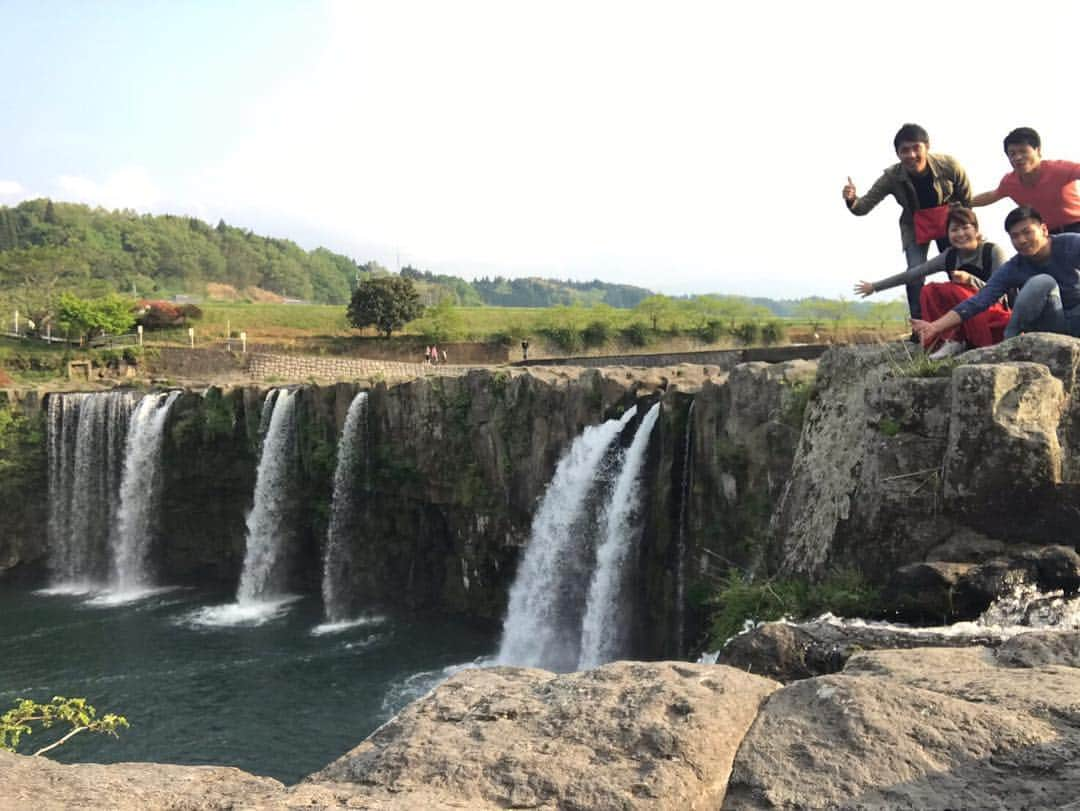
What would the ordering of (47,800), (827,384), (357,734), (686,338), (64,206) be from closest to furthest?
(47,800) → (827,384) → (357,734) → (686,338) → (64,206)

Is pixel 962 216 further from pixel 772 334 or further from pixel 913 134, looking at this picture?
pixel 772 334

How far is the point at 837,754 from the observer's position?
344 cm

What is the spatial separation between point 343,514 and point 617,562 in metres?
11.0

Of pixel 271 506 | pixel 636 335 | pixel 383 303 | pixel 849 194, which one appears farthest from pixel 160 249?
pixel 849 194

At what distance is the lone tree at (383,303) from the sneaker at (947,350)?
4741 centimetres

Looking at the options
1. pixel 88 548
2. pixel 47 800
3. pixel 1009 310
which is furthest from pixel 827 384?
pixel 88 548

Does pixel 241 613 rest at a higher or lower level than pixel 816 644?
lower

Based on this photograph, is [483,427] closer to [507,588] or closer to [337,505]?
[507,588]

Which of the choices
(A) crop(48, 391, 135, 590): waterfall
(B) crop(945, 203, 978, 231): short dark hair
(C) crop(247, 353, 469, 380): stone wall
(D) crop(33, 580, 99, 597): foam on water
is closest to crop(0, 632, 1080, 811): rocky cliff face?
(B) crop(945, 203, 978, 231): short dark hair

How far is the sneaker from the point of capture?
7.38 meters

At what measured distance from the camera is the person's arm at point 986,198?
323 inches

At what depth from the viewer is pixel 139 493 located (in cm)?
2991

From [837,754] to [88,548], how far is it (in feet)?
106

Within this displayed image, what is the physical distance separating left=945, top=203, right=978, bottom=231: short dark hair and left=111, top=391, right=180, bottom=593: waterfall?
27254 mm
